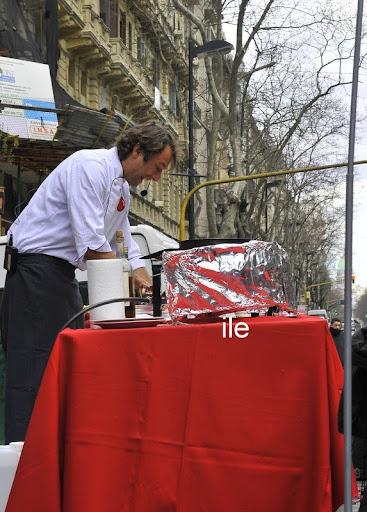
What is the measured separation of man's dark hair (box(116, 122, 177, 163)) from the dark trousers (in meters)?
0.50

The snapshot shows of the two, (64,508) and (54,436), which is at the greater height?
(54,436)

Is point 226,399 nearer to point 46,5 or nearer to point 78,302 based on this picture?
point 78,302

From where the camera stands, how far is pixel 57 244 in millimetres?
3770

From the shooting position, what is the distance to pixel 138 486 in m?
2.93

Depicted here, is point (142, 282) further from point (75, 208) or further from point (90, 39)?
point (90, 39)

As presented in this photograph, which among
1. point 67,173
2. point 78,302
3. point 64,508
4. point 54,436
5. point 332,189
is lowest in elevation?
point 64,508

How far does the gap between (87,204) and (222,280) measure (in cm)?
75

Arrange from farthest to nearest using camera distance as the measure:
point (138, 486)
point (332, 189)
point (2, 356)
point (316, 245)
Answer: point (316, 245) → point (332, 189) → point (2, 356) → point (138, 486)

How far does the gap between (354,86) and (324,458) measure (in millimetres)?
1044

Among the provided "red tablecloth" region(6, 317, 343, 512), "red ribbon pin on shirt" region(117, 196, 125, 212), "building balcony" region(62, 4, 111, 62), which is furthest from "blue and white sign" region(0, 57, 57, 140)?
"red tablecloth" region(6, 317, 343, 512)

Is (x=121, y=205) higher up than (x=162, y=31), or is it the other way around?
(x=162, y=31)

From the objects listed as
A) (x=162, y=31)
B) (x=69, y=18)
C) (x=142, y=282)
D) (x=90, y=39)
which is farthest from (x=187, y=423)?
(x=162, y=31)

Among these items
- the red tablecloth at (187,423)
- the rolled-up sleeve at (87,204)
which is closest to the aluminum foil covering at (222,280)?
the red tablecloth at (187,423)

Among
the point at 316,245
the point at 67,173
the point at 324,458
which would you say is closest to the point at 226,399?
the point at 324,458
